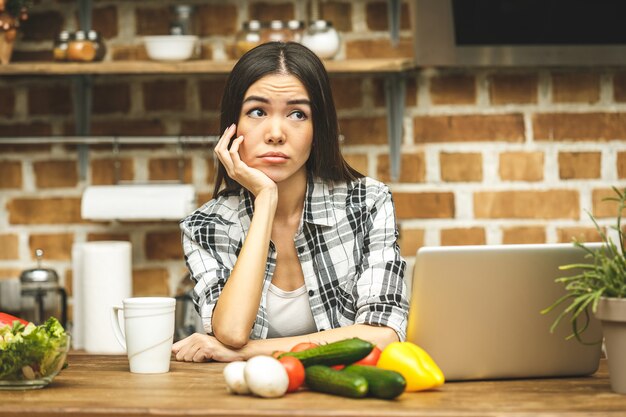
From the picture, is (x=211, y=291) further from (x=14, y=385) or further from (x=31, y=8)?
(x=31, y=8)

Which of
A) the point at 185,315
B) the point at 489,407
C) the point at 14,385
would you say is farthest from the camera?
the point at 185,315

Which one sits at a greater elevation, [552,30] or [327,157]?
[552,30]

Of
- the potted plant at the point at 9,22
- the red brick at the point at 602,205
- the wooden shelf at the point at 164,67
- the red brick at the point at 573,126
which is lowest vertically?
the red brick at the point at 602,205

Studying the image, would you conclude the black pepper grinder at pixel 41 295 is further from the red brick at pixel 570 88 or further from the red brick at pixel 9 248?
the red brick at pixel 570 88

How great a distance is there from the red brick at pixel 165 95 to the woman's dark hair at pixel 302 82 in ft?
2.08

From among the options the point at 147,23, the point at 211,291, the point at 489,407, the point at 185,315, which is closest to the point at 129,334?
the point at 211,291

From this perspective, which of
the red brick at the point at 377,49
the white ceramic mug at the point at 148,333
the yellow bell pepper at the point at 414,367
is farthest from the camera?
the red brick at the point at 377,49

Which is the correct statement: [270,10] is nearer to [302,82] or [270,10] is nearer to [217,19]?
[217,19]

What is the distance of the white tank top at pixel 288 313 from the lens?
6.30 feet

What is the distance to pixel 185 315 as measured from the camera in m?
2.35

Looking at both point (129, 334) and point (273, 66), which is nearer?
point (129, 334)

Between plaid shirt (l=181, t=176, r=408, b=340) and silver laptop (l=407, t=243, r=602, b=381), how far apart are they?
1.47ft

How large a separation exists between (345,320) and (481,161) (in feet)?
2.63

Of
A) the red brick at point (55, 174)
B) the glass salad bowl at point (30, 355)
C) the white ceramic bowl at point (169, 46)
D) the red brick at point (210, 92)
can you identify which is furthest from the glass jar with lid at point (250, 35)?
the glass salad bowl at point (30, 355)
